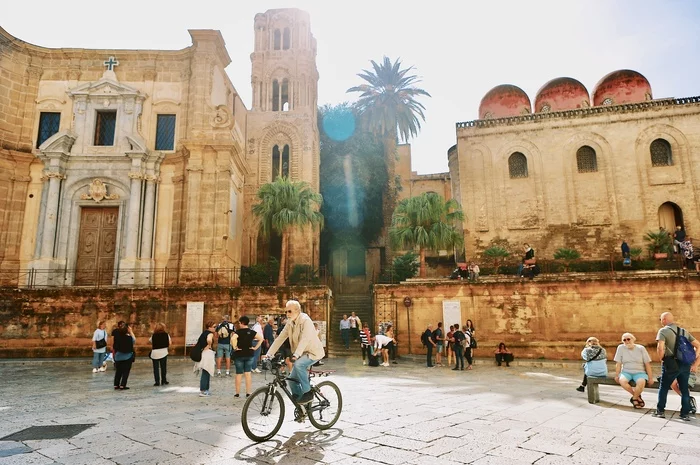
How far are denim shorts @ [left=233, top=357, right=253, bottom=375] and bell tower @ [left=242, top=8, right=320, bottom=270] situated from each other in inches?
780

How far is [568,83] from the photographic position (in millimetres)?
28828

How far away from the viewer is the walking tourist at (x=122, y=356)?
32.4ft

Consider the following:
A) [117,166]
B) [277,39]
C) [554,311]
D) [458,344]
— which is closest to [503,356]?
[458,344]

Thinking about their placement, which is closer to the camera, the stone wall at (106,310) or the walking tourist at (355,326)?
the stone wall at (106,310)

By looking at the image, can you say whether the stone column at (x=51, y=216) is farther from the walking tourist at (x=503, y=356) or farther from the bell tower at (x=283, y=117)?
the walking tourist at (x=503, y=356)

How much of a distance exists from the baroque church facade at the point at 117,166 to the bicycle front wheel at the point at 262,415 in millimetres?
15083

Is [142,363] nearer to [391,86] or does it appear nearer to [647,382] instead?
[647,382]

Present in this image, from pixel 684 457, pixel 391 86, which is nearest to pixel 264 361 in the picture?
pixel 684 457

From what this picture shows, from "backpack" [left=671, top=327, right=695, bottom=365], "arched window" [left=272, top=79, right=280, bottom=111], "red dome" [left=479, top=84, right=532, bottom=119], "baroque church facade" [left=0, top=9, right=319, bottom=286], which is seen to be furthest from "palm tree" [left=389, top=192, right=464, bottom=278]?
"backpack" [left=671, top=327, right=695, bottom=365]

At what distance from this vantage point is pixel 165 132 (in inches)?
898

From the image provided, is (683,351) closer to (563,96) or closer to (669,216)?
(669,216)

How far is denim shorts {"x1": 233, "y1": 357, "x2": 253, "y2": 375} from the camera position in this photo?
8617mm

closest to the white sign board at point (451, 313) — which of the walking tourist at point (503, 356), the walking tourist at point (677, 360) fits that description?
the walking tourist at point (503, 356)

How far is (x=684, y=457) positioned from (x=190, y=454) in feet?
17.0
